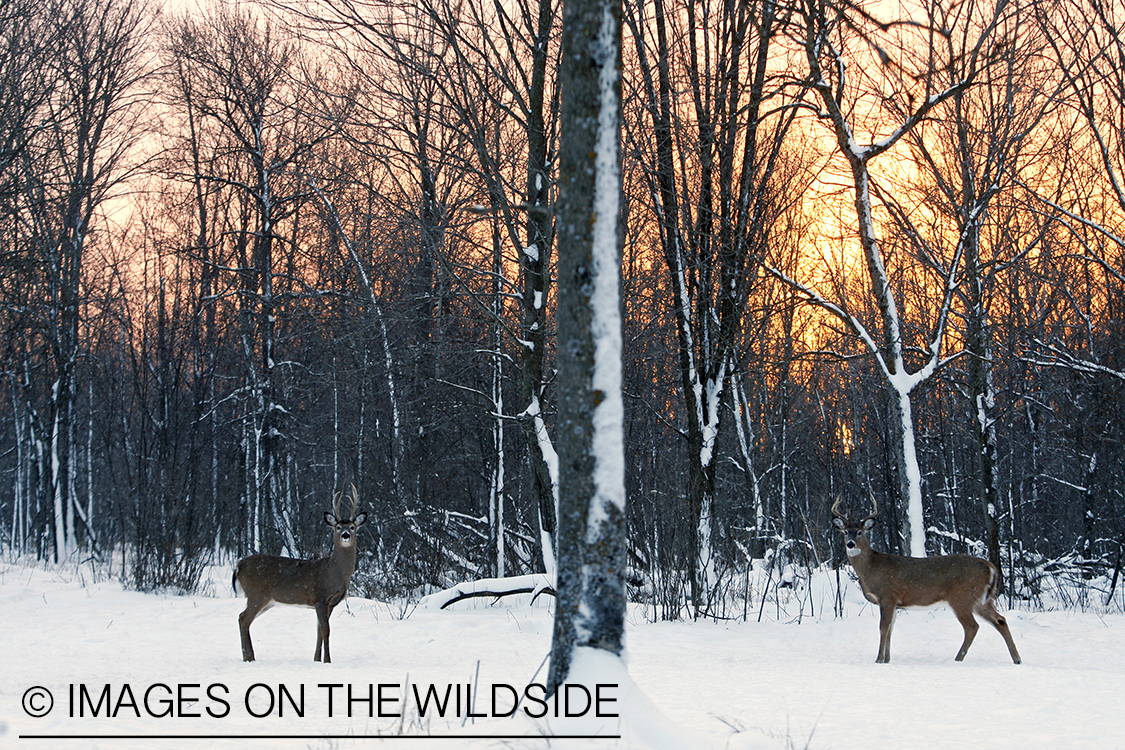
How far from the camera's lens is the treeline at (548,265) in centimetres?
1258

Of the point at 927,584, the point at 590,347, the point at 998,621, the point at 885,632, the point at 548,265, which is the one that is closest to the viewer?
the point at 590,347

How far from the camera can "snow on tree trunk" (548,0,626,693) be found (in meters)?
4.82

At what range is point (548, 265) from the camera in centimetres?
1246

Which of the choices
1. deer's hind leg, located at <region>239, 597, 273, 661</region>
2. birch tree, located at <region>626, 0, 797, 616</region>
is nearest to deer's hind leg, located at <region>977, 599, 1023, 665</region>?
birch tree, located at <region>626, 0, 797, 616</region>

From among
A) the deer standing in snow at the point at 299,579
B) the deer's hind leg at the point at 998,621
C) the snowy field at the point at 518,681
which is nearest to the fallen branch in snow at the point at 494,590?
the snowy field at the point at 518,681

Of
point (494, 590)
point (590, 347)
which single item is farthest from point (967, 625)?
point (494, 590)

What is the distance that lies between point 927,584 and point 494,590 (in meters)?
5.77

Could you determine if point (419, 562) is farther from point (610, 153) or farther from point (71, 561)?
point (610, 153)

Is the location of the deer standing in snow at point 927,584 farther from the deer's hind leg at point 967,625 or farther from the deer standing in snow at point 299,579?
the deer standing in snow at point 299,579

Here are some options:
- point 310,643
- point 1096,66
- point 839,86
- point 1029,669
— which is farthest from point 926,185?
point 310,643

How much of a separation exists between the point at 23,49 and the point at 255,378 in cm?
843

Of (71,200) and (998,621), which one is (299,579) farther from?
(71,200)

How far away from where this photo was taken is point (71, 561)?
21.0m

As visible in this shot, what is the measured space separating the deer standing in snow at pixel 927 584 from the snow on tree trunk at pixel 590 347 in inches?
187
